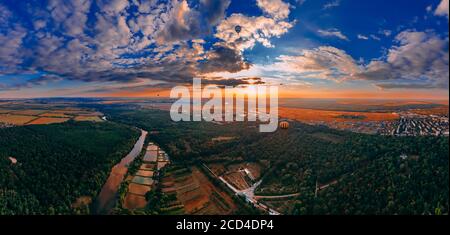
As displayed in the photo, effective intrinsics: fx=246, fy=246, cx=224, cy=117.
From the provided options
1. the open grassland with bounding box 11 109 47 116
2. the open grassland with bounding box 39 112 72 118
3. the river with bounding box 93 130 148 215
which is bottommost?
the river with bounding box 93 130 148 215

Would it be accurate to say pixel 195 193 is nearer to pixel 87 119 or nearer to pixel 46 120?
pixel 46 120

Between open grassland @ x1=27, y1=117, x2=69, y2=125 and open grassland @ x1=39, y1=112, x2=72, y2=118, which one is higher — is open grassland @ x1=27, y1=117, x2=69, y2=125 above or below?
below

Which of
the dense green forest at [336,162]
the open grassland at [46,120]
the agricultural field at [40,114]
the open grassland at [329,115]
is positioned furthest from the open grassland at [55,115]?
the open grassland at [329,115]

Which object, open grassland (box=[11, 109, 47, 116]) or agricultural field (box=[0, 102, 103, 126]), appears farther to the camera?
open grassland (box=[11, 109, 47, 116])

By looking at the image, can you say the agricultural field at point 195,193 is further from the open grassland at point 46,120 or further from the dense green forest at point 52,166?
the open grassland at point 46,120

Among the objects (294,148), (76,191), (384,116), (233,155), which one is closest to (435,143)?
(384,116)

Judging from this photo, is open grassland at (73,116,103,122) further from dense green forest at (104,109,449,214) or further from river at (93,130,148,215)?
dense green forest at (104,109,449,214)

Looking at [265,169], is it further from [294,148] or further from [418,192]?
[418,192]

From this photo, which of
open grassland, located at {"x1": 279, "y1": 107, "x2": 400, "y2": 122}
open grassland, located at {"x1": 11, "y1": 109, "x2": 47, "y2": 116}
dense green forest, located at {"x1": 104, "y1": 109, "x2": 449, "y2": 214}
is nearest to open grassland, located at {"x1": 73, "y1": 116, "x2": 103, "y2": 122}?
open grassland, located at {"x1": 11, "y1": 109, "x2": 47, "y2": 116}
